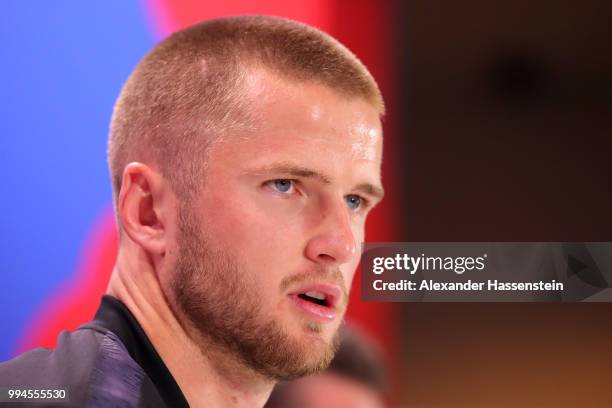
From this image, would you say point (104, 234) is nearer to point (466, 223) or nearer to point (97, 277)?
point (97, 277)

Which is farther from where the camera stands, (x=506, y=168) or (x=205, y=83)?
(x=506, y=168)

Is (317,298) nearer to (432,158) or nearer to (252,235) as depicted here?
(252,235)

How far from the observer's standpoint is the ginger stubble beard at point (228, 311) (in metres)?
1.84

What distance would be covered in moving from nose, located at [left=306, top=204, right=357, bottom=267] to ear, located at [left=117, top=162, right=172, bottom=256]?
39cm

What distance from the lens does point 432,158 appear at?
2.42m

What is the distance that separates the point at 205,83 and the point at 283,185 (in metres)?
0.34

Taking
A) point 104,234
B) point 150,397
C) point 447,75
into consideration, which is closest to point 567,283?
point 447,75

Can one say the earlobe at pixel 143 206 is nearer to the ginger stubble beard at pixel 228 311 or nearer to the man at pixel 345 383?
the ginger stubble beard at pixel 228 311

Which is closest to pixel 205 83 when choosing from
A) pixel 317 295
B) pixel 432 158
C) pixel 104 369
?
pixel 317 295

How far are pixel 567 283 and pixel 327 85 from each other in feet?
3.50

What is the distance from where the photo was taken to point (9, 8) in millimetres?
2461

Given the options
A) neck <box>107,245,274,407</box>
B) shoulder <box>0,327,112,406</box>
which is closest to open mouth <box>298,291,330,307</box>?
neck <box>107,245,274,407</box>

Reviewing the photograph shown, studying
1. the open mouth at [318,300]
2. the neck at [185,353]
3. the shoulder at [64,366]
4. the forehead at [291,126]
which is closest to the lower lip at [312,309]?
the open mouth at [318,300]

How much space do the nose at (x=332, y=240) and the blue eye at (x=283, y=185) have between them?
0.11 m
